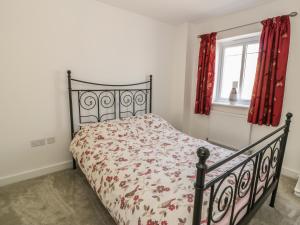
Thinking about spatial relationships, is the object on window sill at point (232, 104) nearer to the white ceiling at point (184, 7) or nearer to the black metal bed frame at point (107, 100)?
the black metal bed frame at point (107, 100)

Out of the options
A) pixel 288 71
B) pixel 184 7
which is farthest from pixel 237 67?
pixel 184 7

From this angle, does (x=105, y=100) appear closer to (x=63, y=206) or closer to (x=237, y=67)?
(x=63, y=206)

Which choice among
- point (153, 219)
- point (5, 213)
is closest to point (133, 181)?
point (153, 219)

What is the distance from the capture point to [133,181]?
138cm

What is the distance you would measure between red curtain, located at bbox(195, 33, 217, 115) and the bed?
3.20ft

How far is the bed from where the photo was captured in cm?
107

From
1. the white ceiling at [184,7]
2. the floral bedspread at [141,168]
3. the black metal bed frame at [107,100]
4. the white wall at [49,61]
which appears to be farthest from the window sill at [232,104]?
the white wall at [49,61]

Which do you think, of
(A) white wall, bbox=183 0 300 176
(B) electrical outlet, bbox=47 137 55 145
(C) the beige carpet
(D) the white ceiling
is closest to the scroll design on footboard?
(C) the beige carpet

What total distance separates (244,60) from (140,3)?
6.18ft

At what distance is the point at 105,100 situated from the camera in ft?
8.97

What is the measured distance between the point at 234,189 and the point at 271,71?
1.90 meters

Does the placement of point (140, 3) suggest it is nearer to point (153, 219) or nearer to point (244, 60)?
point (244, 60)

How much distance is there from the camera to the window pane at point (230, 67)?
3027 millimetres

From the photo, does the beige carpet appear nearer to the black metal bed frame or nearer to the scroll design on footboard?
the scroll design on footboard
